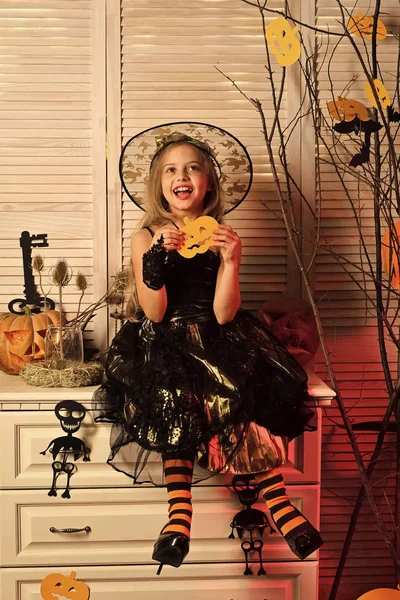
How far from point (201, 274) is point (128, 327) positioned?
24 cm

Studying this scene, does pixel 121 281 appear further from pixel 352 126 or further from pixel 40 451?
pixel 352 126

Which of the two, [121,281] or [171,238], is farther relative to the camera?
[121,281]

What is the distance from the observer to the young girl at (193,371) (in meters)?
1.72

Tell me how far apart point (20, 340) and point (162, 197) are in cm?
58

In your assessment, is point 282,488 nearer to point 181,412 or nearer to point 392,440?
point 181,412

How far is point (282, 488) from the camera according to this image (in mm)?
1775

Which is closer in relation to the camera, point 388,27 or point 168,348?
point 168,348

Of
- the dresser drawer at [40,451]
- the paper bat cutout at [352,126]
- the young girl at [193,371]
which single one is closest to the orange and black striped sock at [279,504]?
the young girl at [193,371]

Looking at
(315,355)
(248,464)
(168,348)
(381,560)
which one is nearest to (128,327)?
(168,348)

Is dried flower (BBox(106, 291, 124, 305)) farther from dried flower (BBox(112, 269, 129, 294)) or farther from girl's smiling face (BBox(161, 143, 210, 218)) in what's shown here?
girl's smiling face (BBox(161, 143, 210, 218))

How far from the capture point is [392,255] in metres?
2.07

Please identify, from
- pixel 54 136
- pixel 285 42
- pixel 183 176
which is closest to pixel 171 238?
pixel 183 176

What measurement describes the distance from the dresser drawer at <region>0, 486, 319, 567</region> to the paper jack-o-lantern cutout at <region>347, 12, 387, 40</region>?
4.19 feet

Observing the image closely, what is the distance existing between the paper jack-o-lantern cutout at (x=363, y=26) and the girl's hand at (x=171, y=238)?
81cm
